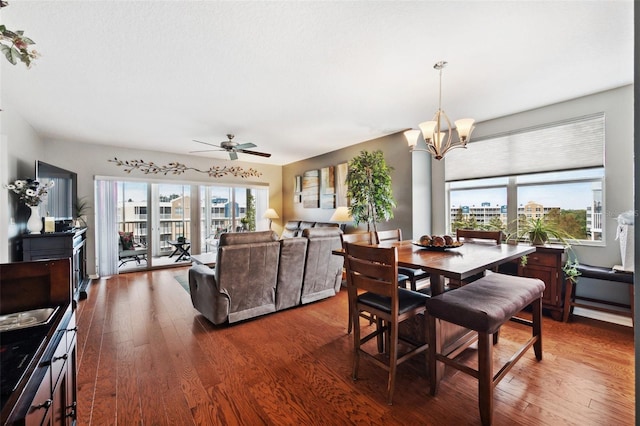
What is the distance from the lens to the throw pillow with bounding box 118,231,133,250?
18.1 ft

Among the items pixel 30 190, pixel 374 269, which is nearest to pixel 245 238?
pixel 374 269

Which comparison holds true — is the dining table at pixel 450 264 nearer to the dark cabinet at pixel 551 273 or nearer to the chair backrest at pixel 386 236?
the chair backrest at pixel 386 236

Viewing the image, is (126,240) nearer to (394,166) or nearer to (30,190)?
(30,190)

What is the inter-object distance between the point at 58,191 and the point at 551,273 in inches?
262

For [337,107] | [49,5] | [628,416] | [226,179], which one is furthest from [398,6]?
[226,179]

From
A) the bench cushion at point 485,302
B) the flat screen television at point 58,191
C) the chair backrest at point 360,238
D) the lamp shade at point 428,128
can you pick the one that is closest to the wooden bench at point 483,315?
the bench cushion at point 485,302

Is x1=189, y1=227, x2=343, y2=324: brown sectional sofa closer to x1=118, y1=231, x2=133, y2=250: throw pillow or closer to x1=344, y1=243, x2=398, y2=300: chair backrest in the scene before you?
x1=344, y1=243, x2=398, y2=300: chair backrest

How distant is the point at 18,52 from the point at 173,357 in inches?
89.6

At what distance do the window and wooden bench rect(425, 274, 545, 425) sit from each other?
196 cm

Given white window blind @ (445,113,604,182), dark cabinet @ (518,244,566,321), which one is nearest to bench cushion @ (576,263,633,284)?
dark cabinet @ (518,244,566,321)

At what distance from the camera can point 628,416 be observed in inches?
62.9

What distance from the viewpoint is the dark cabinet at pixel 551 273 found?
2.96 metres

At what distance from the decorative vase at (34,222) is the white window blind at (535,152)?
19.2 ft

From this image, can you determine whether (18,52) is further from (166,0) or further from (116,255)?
(116,255)
